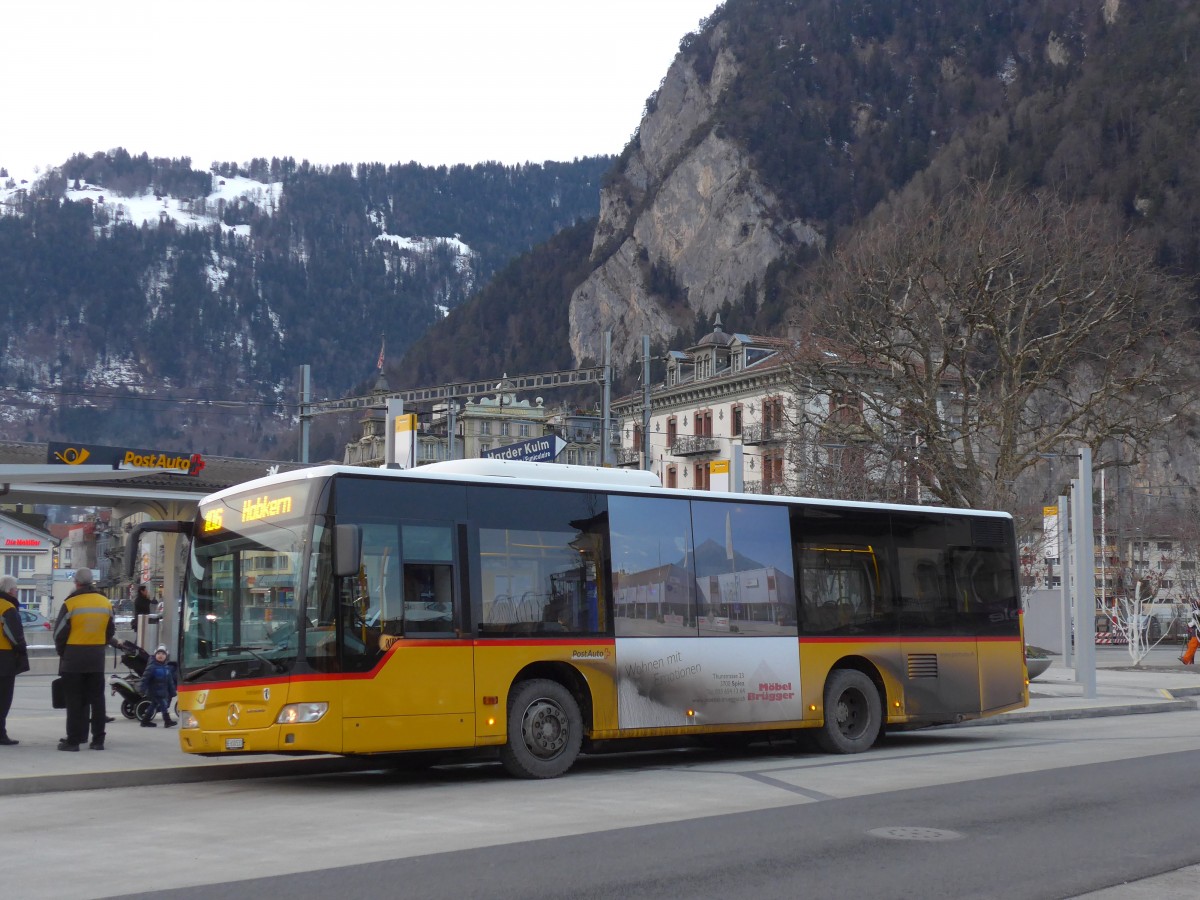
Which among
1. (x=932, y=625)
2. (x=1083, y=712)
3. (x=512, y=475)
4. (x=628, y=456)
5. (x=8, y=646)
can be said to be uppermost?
(x=628, y=456)

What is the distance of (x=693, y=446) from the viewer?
3467 inches

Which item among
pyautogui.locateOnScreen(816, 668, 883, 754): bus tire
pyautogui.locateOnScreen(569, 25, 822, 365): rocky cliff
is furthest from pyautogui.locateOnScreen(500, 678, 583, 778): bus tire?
pyautogui.locateOnScreen(569, 25, 822, 365): rocky cliff

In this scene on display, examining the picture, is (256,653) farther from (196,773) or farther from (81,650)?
(81,650)

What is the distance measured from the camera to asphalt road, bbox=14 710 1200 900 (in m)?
7.98

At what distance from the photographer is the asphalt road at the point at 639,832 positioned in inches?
314

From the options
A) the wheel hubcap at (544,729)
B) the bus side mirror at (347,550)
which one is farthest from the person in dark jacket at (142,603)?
the bus side mirror at (347,550)

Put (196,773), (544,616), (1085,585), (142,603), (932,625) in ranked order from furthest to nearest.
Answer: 1. (1085,585)
2. (142,603)
3. (932,625)
4. (544,616)
5. (196,773)

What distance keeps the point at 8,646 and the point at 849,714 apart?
904 centimetres

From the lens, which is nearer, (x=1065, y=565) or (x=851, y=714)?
(x=851, y=714)

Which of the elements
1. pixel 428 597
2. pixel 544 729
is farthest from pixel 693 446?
pixel 428 597

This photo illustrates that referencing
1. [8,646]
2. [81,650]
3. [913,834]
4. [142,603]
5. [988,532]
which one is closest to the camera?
[913,834]

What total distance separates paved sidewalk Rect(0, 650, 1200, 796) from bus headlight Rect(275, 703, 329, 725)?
1877mm

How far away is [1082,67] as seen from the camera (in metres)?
154

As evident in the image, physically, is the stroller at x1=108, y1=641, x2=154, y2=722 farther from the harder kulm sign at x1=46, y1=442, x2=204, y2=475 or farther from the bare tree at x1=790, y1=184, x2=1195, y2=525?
the bare tree at x1=790, y1=184, x2=1195, y2=525
